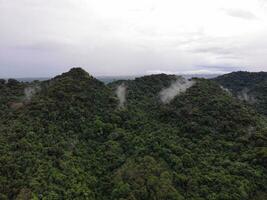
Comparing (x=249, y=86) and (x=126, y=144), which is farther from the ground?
(x=249, y=86)

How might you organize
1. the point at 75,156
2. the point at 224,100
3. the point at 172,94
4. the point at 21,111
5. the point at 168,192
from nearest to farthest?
the point at 168,192 → the point at 75,156 → the point at 21,111 → the point at 224,100 → the point at 172,94

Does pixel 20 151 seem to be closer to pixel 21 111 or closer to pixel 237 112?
pixel 21 111

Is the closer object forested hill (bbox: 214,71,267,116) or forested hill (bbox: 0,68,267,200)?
forested hill (bbox: 0,68,267,200)

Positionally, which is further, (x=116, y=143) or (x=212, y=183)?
(x=116, y=143)

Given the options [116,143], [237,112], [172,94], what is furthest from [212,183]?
[172,94]

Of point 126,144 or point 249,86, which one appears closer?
point 126,144
